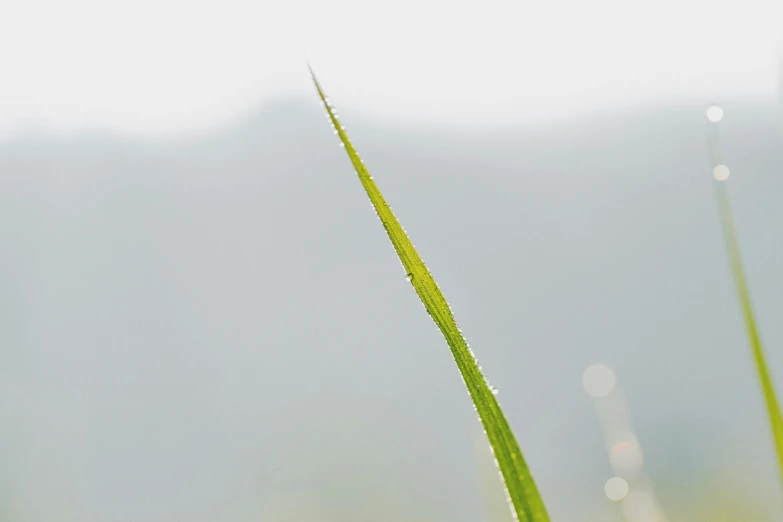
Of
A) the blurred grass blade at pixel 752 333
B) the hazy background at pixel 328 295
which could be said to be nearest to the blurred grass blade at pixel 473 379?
the blurred grass blade at pixel 752 333

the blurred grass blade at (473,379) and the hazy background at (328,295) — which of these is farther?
the hazy background at (328,295)

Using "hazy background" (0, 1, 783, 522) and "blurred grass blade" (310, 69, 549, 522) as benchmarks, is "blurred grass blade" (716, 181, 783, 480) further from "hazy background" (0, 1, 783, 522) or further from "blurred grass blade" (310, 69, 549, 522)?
"hazy background" (0, 1, 783, 522)

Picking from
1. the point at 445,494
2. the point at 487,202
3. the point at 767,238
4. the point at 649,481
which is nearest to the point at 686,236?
the point at 767,238

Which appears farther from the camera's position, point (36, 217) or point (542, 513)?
point (36, 217)

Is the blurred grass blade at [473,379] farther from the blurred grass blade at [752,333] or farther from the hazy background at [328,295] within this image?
the hazy background at [328,295]

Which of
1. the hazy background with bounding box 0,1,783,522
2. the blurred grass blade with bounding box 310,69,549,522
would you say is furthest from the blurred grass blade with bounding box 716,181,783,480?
the hazy background with bounding box 0,1,783,522

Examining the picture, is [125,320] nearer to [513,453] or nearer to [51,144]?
[51,144]

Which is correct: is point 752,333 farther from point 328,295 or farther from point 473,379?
point 328,295
